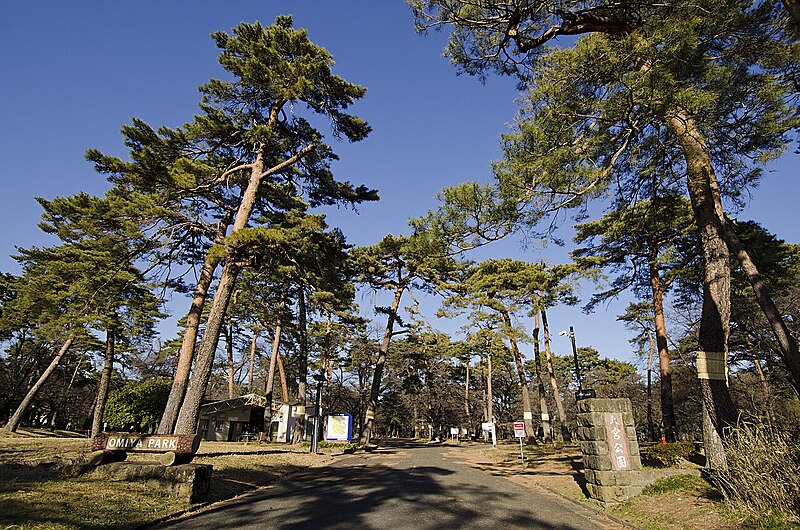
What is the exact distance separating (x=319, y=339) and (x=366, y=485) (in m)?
24.4

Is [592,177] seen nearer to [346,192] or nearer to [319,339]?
[346,192]

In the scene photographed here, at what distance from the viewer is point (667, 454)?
10.2 meters

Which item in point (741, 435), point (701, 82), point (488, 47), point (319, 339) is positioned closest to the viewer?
point (741, 435)

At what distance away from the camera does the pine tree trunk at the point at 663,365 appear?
1653cm

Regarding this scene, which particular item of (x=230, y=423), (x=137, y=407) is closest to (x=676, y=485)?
(x=137, y=407)

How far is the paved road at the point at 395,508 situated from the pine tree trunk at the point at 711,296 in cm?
309

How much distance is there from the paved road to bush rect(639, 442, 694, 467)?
3.18 m

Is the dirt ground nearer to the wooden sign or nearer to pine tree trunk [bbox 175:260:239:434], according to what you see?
the wooden sign

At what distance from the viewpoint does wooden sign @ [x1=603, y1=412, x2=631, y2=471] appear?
25.7 feet

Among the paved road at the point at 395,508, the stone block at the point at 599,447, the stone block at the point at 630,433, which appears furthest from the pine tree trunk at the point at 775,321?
the paved road at the point at 395,508

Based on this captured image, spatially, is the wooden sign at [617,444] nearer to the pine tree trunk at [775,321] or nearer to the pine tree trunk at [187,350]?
the pine tree trunk at [775,321]

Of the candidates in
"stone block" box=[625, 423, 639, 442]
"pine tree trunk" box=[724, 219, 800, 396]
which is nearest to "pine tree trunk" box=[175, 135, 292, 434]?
"stone block" box=[625, 423, 639, 442]

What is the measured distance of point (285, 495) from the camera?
308 inches

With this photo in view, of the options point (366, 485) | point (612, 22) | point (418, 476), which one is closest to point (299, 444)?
point (418, 476)
